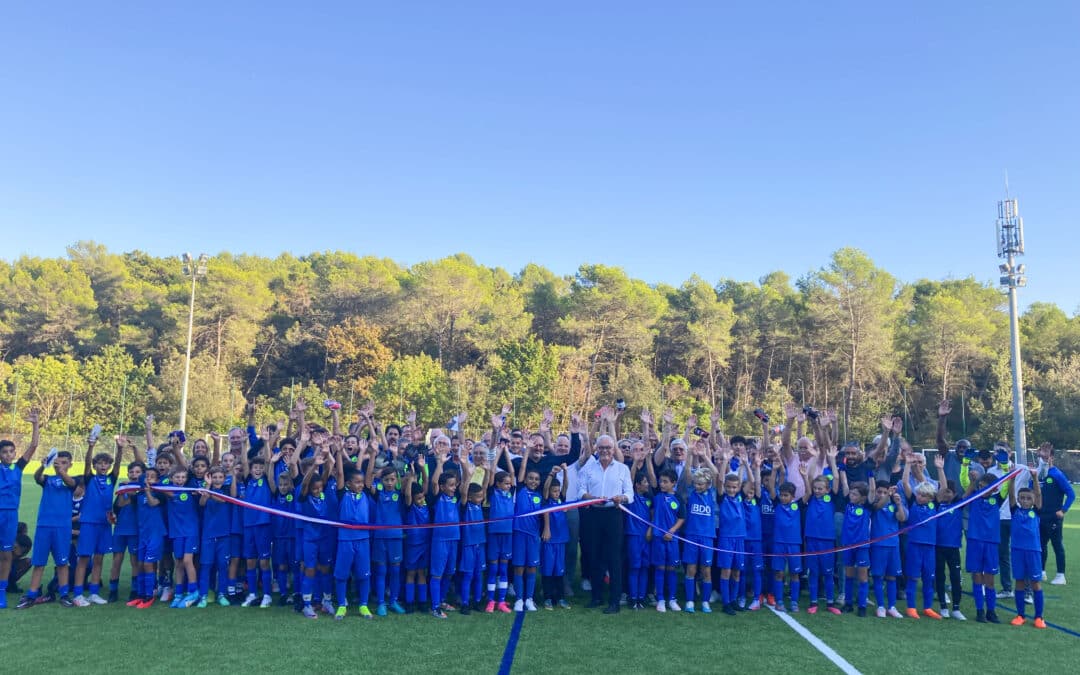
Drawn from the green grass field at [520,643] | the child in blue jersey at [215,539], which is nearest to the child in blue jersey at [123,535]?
the green grass field at [520,643]

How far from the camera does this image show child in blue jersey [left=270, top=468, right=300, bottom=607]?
25.1ft

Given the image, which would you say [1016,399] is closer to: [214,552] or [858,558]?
[858,558]

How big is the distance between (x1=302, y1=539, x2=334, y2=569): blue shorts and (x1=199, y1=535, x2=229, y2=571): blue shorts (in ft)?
3.25

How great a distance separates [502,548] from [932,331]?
153 feet

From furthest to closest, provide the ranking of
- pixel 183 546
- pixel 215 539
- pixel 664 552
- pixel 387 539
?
pixel 664 552 < pixel 215 539 < pixel 183 546 < pixel 387 539

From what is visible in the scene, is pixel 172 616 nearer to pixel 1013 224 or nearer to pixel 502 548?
pixel 502 548

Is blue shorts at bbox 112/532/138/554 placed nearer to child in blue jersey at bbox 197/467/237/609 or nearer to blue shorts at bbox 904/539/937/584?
child in blue jersey at bbox 197/467/237/609

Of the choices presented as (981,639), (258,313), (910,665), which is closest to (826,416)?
(981,639)

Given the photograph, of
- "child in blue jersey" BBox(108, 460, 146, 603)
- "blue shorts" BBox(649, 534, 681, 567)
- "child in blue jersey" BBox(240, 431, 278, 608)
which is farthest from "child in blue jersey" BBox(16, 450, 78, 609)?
"blue shorts" BBox(649, 534, 681, 567)

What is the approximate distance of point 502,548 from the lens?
7.53m

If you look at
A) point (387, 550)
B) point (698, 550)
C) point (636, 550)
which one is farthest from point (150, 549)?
point (698, 550)

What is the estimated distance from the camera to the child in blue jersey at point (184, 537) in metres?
7.47

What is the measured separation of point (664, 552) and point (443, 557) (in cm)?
227

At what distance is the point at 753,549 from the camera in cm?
777
